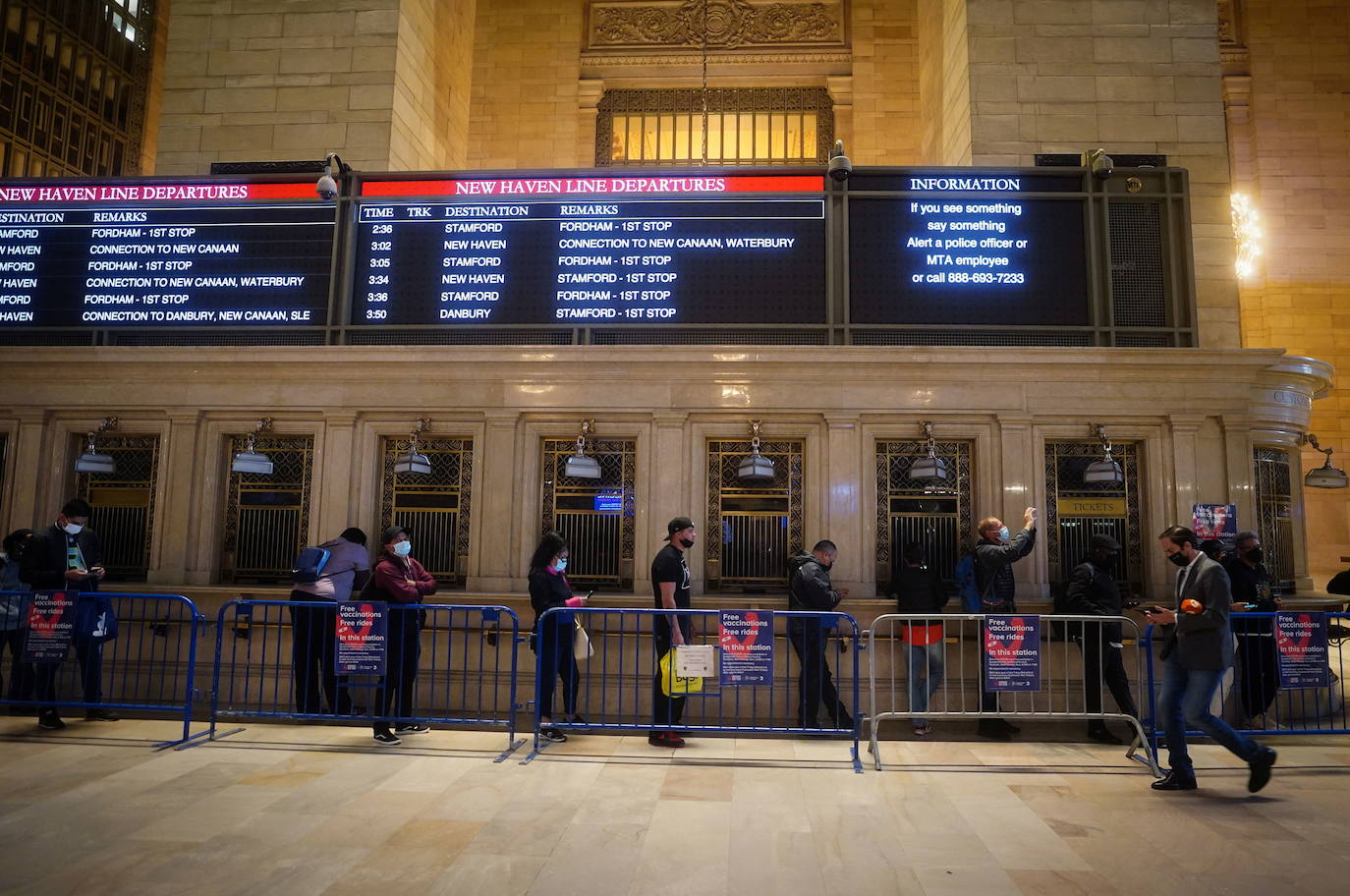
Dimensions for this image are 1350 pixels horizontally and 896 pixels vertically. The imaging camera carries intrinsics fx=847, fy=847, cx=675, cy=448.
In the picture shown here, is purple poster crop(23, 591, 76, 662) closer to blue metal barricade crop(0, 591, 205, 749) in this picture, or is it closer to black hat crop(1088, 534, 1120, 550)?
blue metal barricade crop(0, 591, 205, 749)

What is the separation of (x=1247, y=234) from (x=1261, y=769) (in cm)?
1725

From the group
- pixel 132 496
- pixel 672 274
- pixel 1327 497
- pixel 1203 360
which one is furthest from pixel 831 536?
pixel 1327 497

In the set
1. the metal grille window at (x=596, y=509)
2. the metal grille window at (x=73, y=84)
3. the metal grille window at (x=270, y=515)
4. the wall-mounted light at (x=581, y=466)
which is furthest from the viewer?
the metal grille window at (x=73, y=84)

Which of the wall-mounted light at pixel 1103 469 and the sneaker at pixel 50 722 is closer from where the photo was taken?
the sneaker at pixel 50 722

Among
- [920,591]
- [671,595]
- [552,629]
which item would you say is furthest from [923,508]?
[552,629]

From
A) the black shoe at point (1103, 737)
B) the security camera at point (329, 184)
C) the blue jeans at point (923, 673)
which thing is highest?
the security camera at point (329, 184)

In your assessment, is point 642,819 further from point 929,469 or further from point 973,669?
point 929,469

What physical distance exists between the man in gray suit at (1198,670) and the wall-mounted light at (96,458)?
9858 millimetres

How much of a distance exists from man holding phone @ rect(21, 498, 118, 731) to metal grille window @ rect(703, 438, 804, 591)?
557 cm

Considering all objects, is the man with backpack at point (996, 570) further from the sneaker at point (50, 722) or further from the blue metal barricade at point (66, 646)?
the sneaker at point (50, 722)

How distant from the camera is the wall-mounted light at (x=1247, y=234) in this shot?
61.5 feet

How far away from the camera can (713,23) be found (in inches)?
671

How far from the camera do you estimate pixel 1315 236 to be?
18.8 metres

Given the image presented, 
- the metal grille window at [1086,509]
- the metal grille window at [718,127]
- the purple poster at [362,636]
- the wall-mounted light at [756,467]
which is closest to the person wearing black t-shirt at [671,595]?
the wall-mounted light at [756,467]
